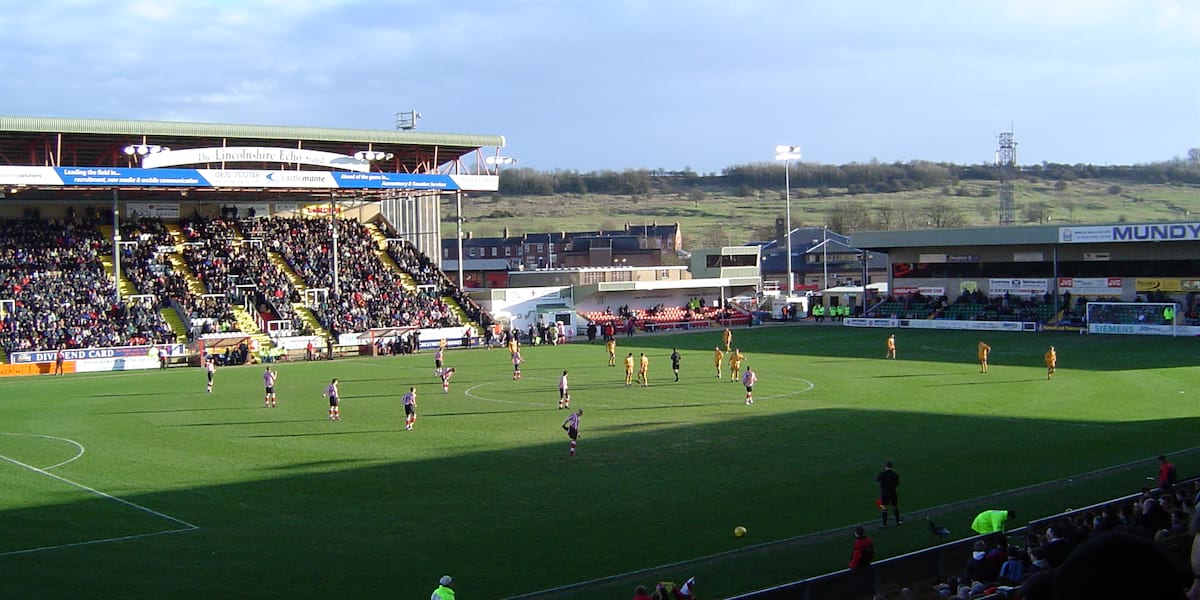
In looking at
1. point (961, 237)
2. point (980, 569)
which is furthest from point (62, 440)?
point (961, 237)

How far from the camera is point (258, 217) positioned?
72375 mm

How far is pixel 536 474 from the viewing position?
24.0 metres

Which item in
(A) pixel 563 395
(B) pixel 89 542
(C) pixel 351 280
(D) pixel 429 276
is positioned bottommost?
(B) pixel 89 542

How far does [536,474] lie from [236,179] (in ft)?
142

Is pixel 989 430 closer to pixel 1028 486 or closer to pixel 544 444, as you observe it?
pixel 1028 486

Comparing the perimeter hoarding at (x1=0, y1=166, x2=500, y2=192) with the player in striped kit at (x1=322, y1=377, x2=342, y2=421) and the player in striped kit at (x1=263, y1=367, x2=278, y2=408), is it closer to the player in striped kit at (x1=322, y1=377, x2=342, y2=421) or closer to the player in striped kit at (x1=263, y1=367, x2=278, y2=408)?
the player in striped kit at (x1=263, y1=367, x2=278, y2=408)

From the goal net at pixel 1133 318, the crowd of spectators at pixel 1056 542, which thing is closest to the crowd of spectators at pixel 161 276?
the goal net at pixel 1133 318

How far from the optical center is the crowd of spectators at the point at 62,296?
177ft

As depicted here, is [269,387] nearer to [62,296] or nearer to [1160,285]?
[62,296]

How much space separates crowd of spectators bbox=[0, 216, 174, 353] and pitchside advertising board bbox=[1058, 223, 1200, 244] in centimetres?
5118

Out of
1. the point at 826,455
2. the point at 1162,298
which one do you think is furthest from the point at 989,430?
the point at 1162,298

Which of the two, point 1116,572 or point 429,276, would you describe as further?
point 429,276

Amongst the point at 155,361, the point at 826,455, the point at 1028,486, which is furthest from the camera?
the point at 155,361

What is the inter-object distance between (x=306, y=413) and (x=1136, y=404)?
2568 cm
